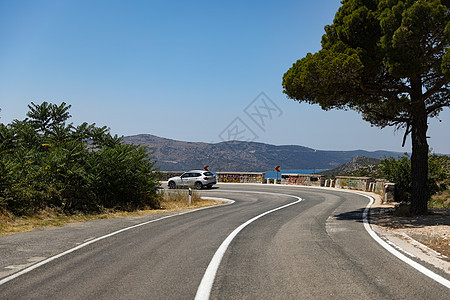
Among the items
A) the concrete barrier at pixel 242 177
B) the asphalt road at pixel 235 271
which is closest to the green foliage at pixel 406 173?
the asphalt road at pixel 235 271

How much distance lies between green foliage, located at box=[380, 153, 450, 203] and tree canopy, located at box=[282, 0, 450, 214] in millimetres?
4849

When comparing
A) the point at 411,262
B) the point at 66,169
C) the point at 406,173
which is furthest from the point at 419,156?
the point at 66,169

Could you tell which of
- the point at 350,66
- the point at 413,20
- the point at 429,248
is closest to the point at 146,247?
the point at 429,248

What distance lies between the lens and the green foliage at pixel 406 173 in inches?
695

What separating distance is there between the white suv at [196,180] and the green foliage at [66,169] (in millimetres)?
14002

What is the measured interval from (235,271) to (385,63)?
8.92 metres

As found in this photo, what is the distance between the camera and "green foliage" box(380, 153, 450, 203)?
17.7 m

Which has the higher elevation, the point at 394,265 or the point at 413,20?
the point at 413,20

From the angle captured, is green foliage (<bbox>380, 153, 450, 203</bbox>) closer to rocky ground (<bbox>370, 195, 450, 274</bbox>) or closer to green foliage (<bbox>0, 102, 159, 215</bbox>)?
rocky ground (<bbox>370, 195, 450, 274</bbox>)

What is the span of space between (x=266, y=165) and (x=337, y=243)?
15815 centimetres

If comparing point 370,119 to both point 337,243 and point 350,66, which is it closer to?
point 350,66

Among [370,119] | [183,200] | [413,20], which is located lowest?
[183,200]

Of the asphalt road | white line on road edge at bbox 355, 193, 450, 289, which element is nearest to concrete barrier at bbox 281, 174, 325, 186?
white line on road edge at bbox 355, 193, 450, 289

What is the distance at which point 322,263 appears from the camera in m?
6.15
